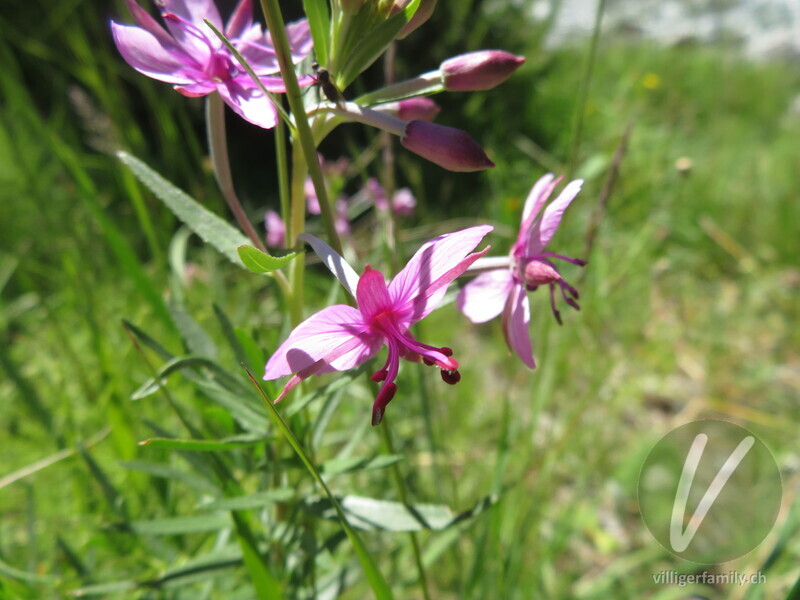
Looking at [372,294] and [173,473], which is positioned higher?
[372,294]

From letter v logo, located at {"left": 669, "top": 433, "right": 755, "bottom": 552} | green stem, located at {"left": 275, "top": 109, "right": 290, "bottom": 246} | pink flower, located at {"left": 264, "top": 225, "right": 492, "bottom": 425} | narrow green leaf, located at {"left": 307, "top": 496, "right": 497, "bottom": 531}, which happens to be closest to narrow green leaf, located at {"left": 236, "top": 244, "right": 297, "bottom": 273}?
pink flower, located at {"left": 264, "top": 225, "right": 492, "bottom": 425}

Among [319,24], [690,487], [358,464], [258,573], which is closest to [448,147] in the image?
[319,24]

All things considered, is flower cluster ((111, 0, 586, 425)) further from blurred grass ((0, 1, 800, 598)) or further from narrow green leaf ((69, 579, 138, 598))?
narrow green leaf ((69, 579, 138, 598))

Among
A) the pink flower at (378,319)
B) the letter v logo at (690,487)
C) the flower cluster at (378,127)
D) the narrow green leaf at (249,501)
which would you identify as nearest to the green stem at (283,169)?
the flower cluster at (378,127)

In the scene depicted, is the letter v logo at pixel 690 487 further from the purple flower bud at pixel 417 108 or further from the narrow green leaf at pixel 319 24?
the narrow green leaf at pixel 319 24

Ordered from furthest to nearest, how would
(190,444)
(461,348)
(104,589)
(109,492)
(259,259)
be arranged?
(461,348)
(109,492)
(104,589)
(190,444)
(259,259)

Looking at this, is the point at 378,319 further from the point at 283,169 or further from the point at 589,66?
the point at 589,66

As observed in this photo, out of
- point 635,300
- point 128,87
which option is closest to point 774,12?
point 635,300
